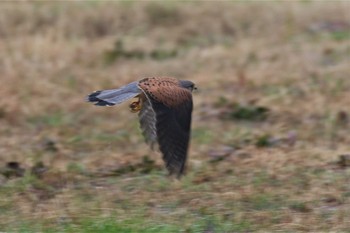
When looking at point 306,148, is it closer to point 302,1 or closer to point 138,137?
point 138,137

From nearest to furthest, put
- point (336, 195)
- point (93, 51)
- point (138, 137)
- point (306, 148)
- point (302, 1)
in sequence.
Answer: point (336, 195) < point (306, 148) < point (138, 137) < point (93, 51) < point (302, 1)

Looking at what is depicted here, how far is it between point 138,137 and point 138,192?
2.17 m

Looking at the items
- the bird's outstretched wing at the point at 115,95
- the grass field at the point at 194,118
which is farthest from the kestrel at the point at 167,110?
the grass field at the point at 194,118

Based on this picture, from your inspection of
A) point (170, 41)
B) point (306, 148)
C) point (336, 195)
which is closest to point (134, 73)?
point (170, 41)

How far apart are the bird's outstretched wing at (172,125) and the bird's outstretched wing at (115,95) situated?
16 cm

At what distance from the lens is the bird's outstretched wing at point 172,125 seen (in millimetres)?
5891

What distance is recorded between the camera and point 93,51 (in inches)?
497

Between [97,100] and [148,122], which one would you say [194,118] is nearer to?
[148,122]

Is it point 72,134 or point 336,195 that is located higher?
point 72,134

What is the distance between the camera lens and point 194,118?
9.49 m

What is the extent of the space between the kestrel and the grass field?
1.24 ft

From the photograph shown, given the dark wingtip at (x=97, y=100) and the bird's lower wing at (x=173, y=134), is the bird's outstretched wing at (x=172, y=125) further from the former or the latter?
the dark wingtip at (x=97, y=100)

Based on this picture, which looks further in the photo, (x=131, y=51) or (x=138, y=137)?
(x=131, y=51)

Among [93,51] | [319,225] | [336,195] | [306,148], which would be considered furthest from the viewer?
[93,51]
